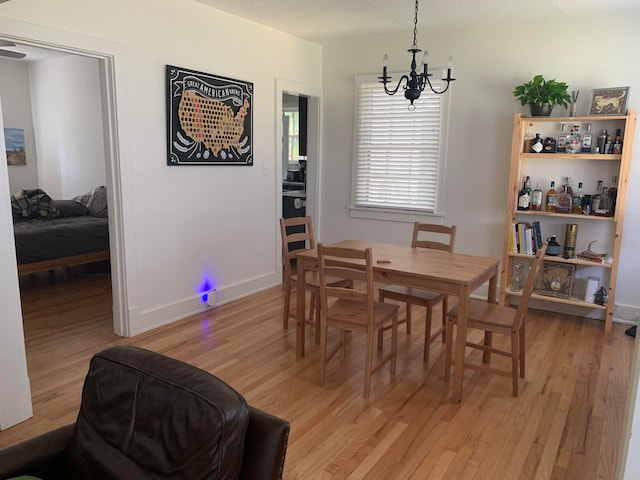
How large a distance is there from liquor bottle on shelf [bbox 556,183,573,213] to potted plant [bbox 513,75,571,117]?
2.31ft

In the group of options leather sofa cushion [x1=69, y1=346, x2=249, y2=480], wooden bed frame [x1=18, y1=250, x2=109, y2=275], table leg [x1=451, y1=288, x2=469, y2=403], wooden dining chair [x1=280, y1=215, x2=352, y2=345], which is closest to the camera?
leather sofa cushion [x1=69, y1=346, x2=249, y2=480]

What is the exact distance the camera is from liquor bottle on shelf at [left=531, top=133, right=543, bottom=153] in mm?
4234

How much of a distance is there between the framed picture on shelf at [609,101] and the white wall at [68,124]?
17.9 feet

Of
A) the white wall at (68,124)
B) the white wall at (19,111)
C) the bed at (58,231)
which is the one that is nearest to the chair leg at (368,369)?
the bed at (58,231)

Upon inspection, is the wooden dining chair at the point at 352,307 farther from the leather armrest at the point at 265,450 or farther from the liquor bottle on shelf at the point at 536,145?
the liquor bottle on shelf at the point at 536,145

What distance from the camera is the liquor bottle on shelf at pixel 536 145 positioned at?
4234 millimetres

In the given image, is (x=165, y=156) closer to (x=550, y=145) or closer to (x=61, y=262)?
(x=61, y=262)

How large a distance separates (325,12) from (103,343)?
3.27 meters

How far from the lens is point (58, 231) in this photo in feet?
16.7

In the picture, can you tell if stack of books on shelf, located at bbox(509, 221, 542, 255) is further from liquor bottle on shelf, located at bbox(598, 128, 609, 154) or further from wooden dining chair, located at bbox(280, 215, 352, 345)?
wooden dining chair, located at bbox(280, 215, 352, 345)

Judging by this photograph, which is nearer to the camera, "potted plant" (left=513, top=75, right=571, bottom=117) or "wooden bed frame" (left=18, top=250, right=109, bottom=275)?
"potted plant" (left=513, top=75, right=571, bottom=117)

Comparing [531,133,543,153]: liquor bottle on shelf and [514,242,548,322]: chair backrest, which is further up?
[531,133,543,153]: liquor bottle on shelf

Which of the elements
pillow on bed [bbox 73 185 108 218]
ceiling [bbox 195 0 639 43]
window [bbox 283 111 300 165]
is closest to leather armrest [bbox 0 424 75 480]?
ceiling [bbox 195 0 639 43]

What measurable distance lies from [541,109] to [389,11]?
1546 mm
